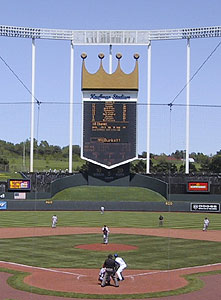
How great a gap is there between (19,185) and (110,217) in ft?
73.8

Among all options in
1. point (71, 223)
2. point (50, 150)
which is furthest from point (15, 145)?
point (71, 223)

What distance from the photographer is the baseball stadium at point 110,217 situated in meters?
21.8

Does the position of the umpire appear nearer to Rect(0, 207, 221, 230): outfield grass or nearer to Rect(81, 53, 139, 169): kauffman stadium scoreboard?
Rect(0, 207, 221, 230): outfield grass

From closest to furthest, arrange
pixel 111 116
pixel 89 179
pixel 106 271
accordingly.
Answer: pixel 106 271, pixel 111 116, pixel 89 179

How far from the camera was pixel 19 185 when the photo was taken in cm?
7756

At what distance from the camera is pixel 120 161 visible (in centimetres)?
7950

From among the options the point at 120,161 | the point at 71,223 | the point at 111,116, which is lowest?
the point at 71,223

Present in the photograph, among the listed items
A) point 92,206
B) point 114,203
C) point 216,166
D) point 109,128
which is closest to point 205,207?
point 114,203

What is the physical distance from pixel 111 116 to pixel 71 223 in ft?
92.5

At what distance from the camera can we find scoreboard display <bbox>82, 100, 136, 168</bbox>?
255ft

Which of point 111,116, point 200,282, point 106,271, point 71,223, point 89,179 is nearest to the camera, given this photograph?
point 106,271

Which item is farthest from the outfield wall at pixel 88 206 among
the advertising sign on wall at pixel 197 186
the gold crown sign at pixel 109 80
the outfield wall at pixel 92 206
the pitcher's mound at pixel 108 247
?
the pitcher's mound at pixel 108 247

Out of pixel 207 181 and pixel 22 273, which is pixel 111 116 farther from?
pixel 22 273

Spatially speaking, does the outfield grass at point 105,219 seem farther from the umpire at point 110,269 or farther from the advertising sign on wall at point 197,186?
the umpire at point 110,269
